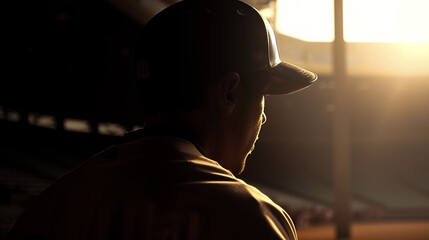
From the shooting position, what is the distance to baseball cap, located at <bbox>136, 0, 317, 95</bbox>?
0.94 m

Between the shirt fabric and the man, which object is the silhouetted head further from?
the shirt fabric

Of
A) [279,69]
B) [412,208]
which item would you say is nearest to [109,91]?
[412,208]

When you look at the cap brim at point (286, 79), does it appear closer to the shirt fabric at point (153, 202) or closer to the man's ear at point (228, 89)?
the man's ear at point (228, 89)

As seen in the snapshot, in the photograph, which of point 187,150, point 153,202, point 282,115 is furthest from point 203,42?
point 282,115

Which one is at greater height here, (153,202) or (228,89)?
(228,89)

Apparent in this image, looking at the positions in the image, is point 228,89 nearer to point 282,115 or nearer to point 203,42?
point 203,42

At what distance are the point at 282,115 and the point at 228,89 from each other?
23.7m

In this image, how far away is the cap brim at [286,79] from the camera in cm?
107

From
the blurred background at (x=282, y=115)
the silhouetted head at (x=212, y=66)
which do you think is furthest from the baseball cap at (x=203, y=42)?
the blurred background at (x=282, y=115)

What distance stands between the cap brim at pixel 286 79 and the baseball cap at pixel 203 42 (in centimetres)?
4

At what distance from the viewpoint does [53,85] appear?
707 inches

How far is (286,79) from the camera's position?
1.11 m

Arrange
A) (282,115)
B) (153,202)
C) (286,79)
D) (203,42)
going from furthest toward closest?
(282,115) < (286,79) < (203,42) < (153,202)

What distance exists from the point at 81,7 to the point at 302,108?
13.4m
